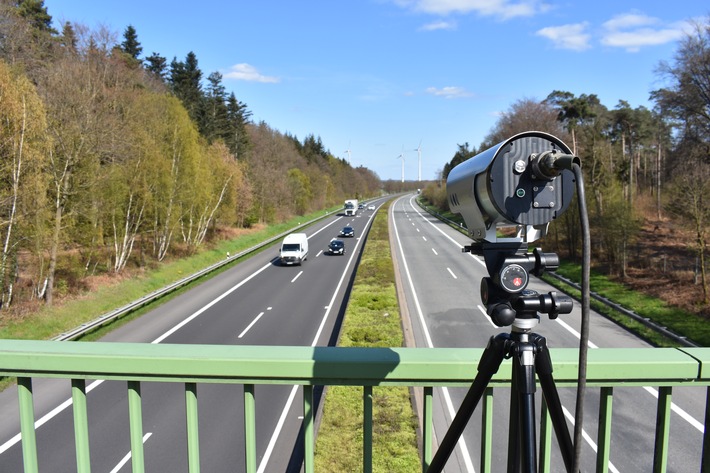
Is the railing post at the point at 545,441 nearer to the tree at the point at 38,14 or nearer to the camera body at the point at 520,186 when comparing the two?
the camera body at the point at 520,186

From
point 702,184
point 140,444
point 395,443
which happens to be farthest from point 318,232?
point 140,444

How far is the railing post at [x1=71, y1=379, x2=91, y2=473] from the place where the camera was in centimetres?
190

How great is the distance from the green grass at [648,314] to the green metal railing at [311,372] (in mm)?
13118

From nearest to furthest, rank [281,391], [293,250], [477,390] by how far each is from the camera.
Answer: [477,390]
[281,391]
[293,250]

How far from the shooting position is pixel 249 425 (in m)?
1.89

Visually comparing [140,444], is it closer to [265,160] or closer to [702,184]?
[702,184]

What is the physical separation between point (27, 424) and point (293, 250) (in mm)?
30973

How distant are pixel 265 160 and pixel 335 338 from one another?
151 feet

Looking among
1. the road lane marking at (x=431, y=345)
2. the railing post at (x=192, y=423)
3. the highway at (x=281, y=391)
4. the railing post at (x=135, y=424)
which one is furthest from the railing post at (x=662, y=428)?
the road lane marking at (x=431, y=345)

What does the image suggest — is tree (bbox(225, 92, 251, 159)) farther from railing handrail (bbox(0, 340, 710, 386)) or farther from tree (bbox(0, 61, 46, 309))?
railing handrail (bbox(0, 340, 710, 386))

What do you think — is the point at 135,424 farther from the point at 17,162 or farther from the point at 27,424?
the point at 17,162

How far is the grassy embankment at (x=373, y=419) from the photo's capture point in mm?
7207

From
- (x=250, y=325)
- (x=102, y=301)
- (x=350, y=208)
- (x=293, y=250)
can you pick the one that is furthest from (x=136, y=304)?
(x=350, y=208)

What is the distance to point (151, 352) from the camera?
6.22 ft
